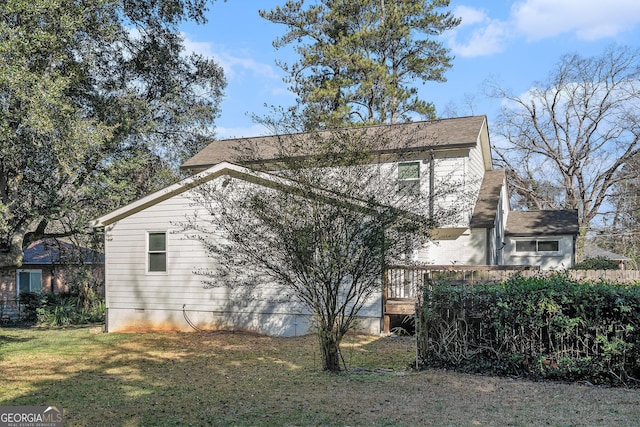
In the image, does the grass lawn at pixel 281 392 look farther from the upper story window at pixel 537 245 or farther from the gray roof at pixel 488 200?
the upper story window at pixel 537 245

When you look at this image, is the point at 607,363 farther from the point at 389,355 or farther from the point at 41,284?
the point at 41,284

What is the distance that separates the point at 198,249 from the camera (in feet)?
42.1

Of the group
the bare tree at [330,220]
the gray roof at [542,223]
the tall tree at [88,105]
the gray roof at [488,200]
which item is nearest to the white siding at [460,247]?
the gray roof at [488,200]

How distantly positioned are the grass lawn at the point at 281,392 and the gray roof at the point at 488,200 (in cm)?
665

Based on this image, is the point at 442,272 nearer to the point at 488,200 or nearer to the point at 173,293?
the point at 173,293

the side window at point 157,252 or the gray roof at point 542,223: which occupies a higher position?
the gray roof at point 542,223

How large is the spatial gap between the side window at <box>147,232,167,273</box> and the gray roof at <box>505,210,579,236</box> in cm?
1269

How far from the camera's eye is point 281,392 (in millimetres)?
6324

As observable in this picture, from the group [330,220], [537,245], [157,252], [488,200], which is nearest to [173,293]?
[157,252]

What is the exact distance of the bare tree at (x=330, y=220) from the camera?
23.4ft

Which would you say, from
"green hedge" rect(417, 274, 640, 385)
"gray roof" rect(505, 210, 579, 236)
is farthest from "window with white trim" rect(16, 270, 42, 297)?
"green hedge" rect(417, 274, 640, 385)

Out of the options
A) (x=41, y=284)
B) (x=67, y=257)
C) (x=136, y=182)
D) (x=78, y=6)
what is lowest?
(x=41, y=284)

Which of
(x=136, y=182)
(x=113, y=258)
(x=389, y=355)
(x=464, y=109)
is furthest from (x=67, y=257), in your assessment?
(x=464, y=109)

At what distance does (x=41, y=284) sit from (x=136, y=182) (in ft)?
41.6
